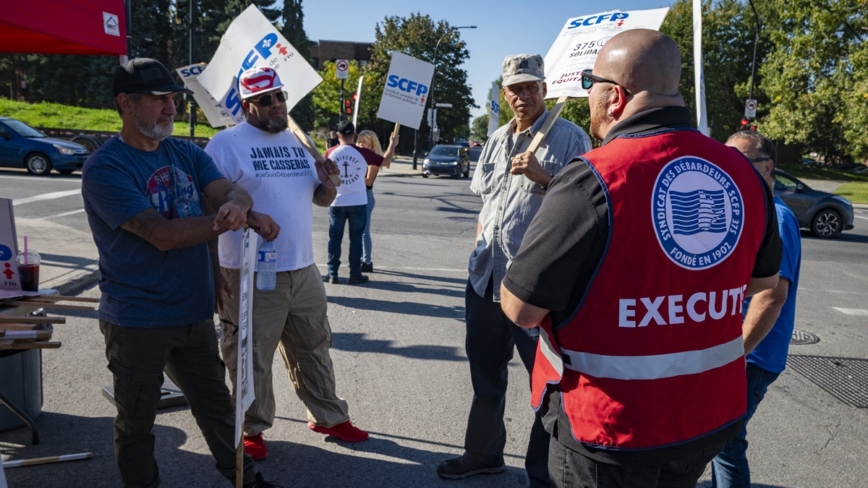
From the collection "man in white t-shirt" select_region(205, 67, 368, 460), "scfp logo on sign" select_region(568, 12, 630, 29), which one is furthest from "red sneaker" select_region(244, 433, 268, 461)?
"scfp logo on sign" select_region(568, 12, 630, 29)

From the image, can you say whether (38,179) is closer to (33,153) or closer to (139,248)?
(33,153)

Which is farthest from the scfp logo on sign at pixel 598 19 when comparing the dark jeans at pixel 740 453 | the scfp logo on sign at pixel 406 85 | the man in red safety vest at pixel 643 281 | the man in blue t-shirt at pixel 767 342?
the scfp logo on sign at pixel 406 85

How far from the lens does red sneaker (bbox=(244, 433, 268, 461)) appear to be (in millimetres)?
3893

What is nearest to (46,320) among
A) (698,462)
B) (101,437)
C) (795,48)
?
(101,437)

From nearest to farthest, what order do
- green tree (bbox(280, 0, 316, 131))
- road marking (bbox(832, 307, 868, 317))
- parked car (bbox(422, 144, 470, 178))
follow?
road marking (bbox(832, 307, 868, 317)) < parked car (bbox(422, 144, 470, 178)) < green tree (bbox(280, 0, 316, 131))

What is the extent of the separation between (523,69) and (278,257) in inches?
64.8

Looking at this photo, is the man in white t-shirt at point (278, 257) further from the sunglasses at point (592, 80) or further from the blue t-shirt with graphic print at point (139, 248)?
the sunglasses at point (592, 80)

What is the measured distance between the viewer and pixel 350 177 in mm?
8281

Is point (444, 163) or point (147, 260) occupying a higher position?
point (444, 163)

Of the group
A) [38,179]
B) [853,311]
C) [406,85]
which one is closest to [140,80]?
[406,85]

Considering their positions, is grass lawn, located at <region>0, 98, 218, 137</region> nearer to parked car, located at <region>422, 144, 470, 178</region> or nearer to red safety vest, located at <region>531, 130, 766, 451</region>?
parked car, located at <region>422, 144, 470, 178</region>

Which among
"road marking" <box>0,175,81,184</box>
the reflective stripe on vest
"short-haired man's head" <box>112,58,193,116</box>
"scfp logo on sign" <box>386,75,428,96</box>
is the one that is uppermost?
"scfp logo on sign" <box>386,75,428,96</box>

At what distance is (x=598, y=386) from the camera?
1.95 meters

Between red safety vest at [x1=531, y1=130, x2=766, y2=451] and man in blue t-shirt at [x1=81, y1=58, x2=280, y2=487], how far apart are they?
5.70 feet
